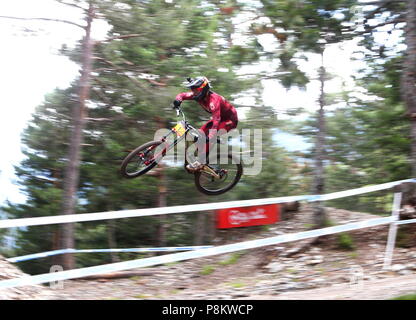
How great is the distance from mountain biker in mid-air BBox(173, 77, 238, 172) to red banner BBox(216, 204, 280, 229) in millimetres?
1227

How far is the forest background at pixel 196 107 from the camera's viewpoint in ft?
28.5

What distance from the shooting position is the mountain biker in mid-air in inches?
240

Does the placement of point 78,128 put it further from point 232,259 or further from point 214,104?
point 214,104

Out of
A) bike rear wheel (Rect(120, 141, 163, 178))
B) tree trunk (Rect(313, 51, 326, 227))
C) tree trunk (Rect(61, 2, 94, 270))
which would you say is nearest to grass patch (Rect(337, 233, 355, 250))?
tree trunk (Rect(313, 51, 326, 227))

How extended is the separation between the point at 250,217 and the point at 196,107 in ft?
14.3

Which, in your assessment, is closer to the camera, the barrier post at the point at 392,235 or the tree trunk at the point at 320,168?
the barrier post at the point at 392,235

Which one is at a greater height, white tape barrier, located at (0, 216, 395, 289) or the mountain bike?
the mountain bike

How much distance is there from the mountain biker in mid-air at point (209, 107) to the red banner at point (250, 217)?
1227 millimetres

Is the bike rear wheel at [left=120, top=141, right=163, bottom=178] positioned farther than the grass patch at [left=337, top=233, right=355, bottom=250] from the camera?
No

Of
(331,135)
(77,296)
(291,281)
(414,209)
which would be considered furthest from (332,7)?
(331,135)

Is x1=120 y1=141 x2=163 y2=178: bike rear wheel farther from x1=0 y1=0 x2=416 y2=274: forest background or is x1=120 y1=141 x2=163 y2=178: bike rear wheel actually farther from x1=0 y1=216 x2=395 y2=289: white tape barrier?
x1=0 y1=0 x2=416 y2=274: forest background

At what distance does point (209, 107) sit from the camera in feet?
20.7

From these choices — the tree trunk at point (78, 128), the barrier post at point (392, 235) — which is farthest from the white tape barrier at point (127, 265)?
the tree trunk at point (78, 128)

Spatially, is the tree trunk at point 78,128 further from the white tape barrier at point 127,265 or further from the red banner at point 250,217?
the white tape barrier at point 127,265
